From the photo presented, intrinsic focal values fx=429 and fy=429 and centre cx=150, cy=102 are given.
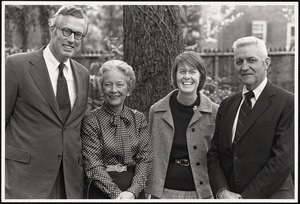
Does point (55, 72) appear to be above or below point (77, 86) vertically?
above

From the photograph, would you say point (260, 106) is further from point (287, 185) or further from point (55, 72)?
point (55, 72)

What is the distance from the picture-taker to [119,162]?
3631 mm

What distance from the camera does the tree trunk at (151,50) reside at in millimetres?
4629

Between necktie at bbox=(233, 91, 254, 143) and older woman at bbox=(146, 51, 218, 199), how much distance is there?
0.35m

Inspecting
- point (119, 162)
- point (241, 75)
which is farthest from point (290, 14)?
point (119, 162)

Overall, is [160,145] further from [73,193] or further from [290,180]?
[290,180]

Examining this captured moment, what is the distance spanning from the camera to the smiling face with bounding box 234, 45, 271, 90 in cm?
351

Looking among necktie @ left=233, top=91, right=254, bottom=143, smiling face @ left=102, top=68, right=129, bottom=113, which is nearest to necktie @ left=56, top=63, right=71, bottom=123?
smiling face @ left=102, top=68, right=129, bottom=113

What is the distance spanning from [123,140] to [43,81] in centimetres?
82

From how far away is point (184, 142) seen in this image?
3732 mm

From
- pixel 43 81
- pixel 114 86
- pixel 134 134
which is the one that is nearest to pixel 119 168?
pixel 134 134

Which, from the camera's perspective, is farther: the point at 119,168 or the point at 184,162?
the point at 184,162

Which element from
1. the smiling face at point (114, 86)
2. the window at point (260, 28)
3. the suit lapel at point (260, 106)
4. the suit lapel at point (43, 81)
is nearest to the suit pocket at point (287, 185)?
the suit lapel at point (260, 106)

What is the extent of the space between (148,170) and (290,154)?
3.88 feet
